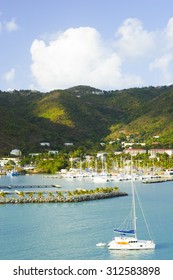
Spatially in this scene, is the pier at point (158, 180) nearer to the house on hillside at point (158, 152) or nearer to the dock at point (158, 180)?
the dock at point (158, 180)

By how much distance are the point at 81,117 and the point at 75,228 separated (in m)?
113

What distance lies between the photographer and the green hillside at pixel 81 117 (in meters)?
114

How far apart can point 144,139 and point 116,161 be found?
106ft

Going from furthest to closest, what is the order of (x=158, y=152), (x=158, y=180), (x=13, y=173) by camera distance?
(x=158, y=152) < (x=13, y=173) < (x=158, y=180)

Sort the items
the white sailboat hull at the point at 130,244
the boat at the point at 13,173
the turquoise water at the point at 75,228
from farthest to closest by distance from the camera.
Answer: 1. the boat at the point at 13,173
2. the white sailboat hull at the point at 130,244
3. the turquoise water at the point at 75,228

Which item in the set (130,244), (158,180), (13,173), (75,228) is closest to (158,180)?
(158,180)

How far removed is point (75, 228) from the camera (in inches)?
1206

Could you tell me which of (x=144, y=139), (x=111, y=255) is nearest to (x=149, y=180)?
(x=111, y=255)

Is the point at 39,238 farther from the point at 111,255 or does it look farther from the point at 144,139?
the point at 144,139

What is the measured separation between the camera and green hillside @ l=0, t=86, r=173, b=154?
113562mm

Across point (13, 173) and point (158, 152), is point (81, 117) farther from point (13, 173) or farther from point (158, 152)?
point (13, 173)

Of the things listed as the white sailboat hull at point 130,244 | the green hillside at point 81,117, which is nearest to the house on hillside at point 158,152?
the green hillside at point 81,117

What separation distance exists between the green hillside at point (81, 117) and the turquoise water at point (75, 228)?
60171 millimetres

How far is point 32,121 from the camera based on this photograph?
13112cm
